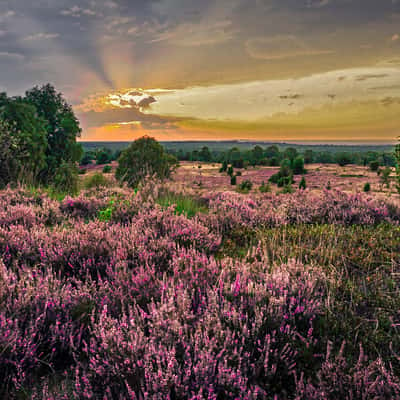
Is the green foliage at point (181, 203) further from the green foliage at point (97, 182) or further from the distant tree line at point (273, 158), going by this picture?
the distant tree line at point (273, 158)

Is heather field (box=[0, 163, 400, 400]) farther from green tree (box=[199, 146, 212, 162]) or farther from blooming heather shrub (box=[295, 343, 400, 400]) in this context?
green tree (box=[199, 146, 212, 162])

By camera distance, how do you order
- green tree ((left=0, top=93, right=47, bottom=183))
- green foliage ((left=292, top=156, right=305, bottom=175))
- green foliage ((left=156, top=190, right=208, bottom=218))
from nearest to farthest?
1. green foliage ((left=156, top=190, right=208, bottom=218))
2. green tree ((left=0, top=93, right=47, bottom=183))
3. green foliage ((left=292, top=156, right=305, bottom=175))

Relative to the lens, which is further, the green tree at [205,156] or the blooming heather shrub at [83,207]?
the green tree at [205,156]

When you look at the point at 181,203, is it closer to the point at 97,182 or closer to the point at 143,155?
the point at 97,182

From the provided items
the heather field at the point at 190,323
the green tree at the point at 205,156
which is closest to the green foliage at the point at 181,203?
the heather field at the point at 190,323

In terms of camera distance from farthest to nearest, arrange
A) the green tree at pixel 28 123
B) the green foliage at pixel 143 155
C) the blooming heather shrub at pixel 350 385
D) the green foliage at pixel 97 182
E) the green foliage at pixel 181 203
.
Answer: the green foliage at pixel 143 155 < the green tree at pixel 28 123 < the green foliage at pixel 97 182 < the green foliage at pixel 181 203 < the blooming heather shrub at pixel 350 385

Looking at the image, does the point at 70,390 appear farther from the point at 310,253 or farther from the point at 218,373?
the point at 310,253

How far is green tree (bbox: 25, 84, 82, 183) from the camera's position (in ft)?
144

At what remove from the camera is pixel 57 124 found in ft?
148

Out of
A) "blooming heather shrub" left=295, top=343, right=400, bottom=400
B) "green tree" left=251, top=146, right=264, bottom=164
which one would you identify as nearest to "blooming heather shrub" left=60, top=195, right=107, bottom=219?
"blooming heather shrub" left=295, top=343, right=400, bottom=400

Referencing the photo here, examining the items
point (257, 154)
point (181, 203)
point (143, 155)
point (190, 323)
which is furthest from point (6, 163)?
point (257, 154)

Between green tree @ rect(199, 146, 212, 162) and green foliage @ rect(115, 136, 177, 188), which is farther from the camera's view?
green tree @ rect(199, 146, 212, 162)

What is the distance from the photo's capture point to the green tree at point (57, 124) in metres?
43.8

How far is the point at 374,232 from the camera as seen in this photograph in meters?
5.67
